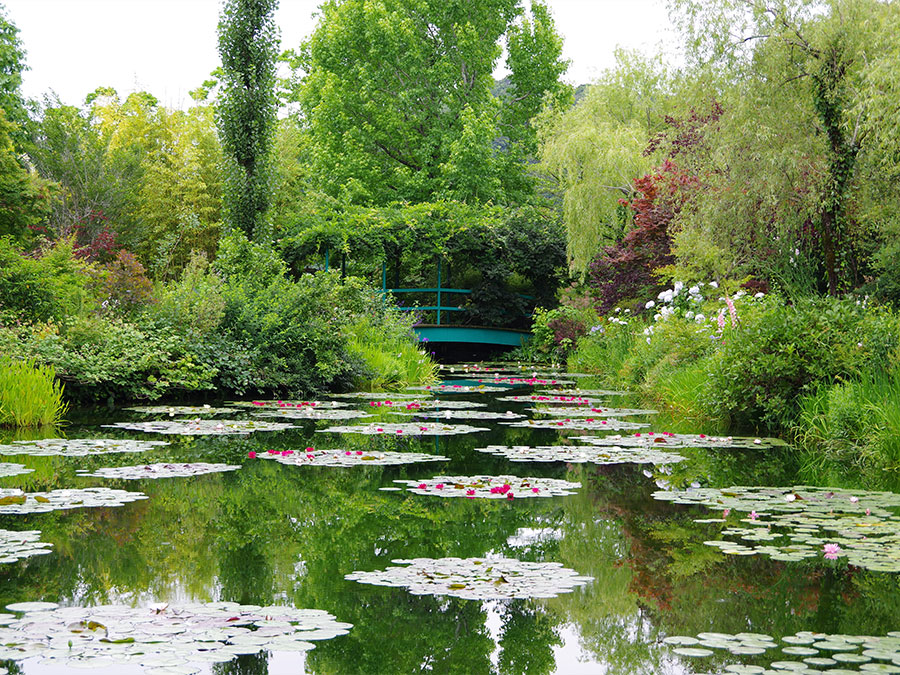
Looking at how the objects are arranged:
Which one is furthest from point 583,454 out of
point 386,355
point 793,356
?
point 386,355

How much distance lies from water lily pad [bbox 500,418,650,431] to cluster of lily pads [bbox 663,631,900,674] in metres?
5.41

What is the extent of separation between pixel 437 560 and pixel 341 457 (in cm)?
275

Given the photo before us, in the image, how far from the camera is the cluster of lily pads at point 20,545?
3421 millimetres

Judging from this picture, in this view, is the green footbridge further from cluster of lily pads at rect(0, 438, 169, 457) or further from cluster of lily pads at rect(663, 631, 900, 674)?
cluster of lily pads at rect(663, 631, 900, 674)

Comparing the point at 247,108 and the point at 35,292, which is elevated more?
the point at 247,108

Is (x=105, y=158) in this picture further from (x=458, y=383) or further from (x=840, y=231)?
(x=840, y=231)

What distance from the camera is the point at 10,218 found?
56.4 ft

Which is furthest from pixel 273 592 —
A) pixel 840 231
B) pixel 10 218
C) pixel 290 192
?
pixel 290 192

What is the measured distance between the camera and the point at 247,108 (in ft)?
46.9

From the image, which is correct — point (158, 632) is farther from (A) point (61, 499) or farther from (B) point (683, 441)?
(B) point (683, 441)

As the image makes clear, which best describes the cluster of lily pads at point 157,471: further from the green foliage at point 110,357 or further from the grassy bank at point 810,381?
the grassy bank at point 810,381

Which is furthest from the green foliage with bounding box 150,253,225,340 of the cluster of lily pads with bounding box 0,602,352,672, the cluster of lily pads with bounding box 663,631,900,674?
the cluster of lily pads with bounding box 663,631,900,674

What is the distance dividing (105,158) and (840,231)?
2060 cm

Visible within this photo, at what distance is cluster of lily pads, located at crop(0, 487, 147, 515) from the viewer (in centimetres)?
429
